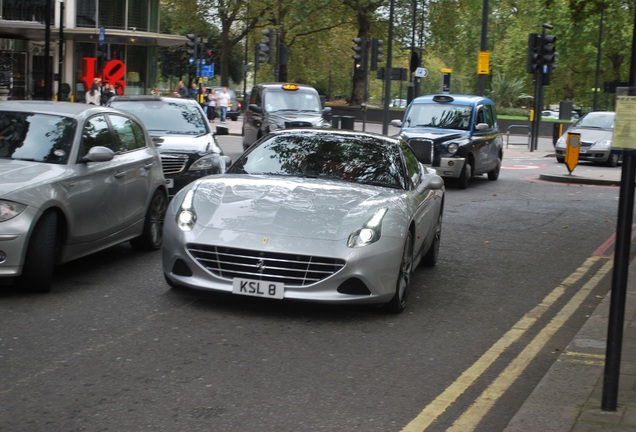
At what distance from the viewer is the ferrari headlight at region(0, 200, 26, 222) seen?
745 centimetres

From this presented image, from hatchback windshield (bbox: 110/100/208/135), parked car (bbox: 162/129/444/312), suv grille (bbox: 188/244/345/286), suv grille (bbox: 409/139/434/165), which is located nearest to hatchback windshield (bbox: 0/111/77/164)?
parked car (bbox: 162/129/444/312)

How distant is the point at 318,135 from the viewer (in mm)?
9172

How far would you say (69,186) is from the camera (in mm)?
8180

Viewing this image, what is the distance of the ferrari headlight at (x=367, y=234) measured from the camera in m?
7.25

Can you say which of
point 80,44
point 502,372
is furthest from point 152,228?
point 80,44

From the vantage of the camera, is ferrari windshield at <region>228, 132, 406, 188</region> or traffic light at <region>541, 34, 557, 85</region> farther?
traffic light at <region>541, 34, 557, 85</region>

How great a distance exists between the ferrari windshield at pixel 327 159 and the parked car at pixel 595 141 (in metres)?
20.1

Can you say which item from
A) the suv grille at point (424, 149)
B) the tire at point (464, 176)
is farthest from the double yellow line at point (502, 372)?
the tire at point (464, 176)

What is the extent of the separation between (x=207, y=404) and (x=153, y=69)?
162 ft

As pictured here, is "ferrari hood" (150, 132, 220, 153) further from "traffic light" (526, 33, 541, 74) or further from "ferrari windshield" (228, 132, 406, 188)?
"traffic light" (526, 33, 541, 74)

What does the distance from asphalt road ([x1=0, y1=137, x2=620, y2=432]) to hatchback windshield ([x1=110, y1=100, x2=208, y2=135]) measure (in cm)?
484

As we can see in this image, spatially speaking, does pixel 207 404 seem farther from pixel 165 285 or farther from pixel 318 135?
pixel 318 135

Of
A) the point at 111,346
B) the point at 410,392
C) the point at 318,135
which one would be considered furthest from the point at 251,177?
the point at 410,392

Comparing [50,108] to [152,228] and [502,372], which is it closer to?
[152,228]
